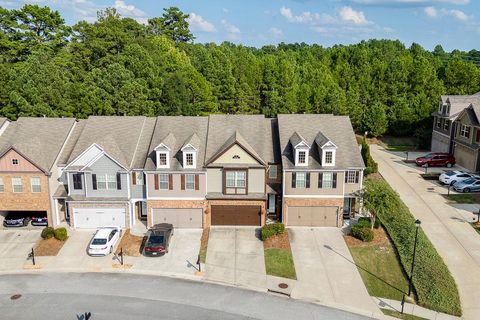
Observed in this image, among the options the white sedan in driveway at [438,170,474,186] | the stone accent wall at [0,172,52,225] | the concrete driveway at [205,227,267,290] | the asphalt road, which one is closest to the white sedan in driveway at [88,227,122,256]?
the asphalt road

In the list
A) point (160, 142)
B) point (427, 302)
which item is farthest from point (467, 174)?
point (160, 142)

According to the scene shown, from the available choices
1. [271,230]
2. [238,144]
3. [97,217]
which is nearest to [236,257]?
[271,230]

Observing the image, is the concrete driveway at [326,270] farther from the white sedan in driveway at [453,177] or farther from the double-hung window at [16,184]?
the double-hung window at [16,184]

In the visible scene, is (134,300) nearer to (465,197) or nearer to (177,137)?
(177,137)

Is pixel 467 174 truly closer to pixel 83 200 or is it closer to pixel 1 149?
pixel 83 200

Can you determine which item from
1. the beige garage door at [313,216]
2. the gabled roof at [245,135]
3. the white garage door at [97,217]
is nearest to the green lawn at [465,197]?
the beige garage door at [313,216]
